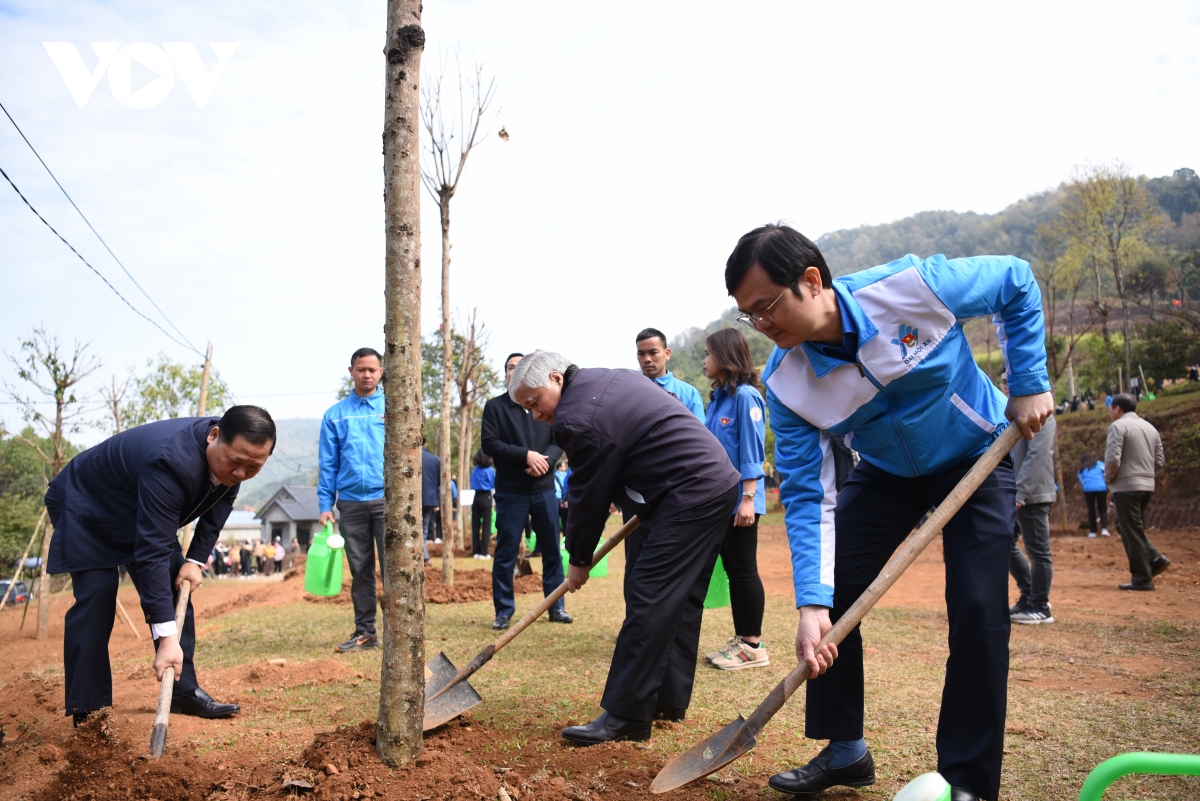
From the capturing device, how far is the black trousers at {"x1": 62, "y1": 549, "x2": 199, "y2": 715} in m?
3.58

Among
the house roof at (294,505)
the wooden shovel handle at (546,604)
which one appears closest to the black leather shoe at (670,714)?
the wooden shovel handle at (546,604)

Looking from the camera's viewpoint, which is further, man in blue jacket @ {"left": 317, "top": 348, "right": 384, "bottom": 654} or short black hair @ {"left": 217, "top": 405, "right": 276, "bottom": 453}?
man in blue jacket @ {"left": 317, "top": 348, "right": 384, "bottom": 654}

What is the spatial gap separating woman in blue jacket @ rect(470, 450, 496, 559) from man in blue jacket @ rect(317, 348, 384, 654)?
23.0 ft

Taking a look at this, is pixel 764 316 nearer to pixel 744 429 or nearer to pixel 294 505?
pixel 744 429

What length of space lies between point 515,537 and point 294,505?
64.5 meters

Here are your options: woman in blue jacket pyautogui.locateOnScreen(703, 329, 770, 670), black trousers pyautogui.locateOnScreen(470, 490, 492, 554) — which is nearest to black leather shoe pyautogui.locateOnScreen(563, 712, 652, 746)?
woman in blue jacket pyautogui.locateOnScreen(703, 329, 770, 670)

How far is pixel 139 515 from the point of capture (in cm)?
352

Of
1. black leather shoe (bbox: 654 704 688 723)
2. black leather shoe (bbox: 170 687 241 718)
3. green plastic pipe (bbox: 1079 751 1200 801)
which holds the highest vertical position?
green plastic pipe (bbox: 1079 751 1200 801)

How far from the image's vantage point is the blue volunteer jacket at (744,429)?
4773 millimetres

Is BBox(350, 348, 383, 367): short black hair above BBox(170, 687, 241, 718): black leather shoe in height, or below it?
above

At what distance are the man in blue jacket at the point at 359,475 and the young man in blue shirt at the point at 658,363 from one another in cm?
194

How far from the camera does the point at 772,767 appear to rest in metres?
2.97

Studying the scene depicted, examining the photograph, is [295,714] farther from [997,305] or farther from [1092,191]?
[1092,191]

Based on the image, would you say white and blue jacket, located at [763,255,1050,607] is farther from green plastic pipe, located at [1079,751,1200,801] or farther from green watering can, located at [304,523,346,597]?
green watering can, located at [304,523,346,597]
